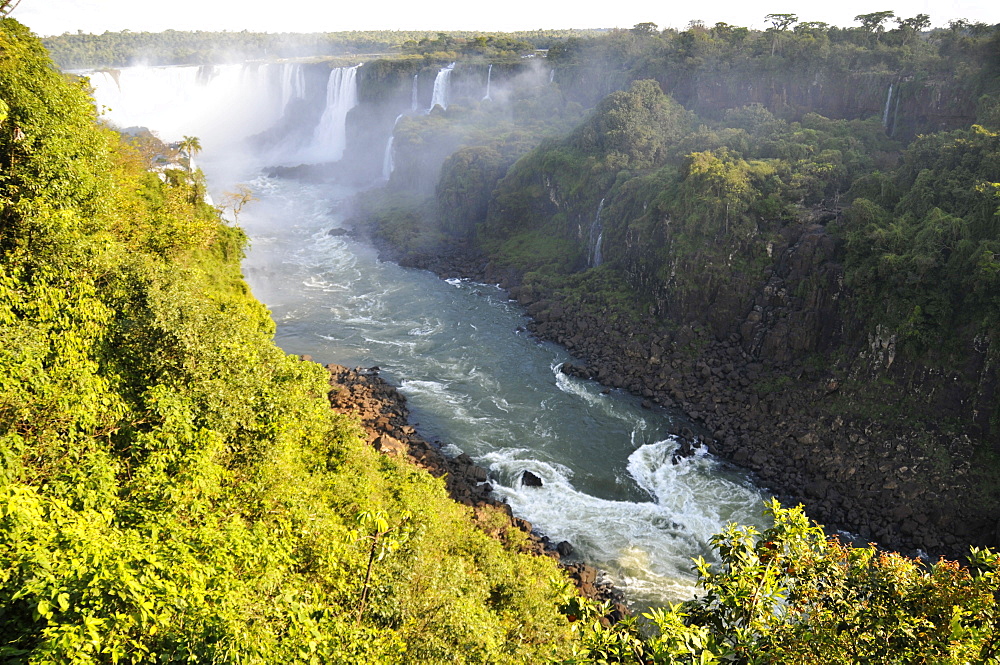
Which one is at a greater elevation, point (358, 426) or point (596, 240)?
point (596, 240)

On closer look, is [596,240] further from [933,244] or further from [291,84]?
[291,84]

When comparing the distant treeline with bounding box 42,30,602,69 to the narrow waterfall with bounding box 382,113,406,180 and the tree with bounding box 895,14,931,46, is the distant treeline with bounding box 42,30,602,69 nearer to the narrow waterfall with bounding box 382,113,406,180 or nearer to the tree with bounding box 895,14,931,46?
the narrow waterfall with bounding box 382,113,406,180

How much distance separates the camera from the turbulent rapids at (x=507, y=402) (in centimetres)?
2317

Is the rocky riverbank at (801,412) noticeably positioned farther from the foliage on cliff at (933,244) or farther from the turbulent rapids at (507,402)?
the turbulent rapids at (507,402)

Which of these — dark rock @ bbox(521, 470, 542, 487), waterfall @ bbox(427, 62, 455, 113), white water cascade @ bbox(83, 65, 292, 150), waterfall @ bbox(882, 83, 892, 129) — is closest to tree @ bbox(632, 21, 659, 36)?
waterfall @ bbox(427, 62, 455, 113)

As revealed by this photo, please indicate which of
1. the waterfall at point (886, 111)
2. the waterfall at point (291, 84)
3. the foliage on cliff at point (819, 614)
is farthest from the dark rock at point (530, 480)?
the waterfall at point (291, 84)

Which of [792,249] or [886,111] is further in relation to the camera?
[886,111]

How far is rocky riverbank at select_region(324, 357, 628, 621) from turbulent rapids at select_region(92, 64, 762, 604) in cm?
73

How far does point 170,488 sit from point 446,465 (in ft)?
51.5

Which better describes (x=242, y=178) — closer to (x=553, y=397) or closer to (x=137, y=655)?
(x=553, y=397)

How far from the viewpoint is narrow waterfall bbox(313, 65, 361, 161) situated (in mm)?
86625

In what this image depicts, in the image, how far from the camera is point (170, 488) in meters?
10.8

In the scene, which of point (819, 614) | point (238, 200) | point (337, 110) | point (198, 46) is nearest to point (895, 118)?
point (819, 614)

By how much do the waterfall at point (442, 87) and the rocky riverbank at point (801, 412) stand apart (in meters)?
52.6
